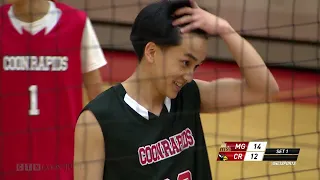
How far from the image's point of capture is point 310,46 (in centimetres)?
478

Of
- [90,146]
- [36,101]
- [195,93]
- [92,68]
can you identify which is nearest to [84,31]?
[92,68]

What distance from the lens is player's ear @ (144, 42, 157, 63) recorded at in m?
1.33

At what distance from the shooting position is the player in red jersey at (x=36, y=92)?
1710 millimetres

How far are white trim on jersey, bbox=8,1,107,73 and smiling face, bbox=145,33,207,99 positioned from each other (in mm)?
478

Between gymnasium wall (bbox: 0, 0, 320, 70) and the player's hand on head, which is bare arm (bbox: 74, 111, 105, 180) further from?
gymnasium wall (bbox: 0, 0, 320, 70)

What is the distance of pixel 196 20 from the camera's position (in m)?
1.33

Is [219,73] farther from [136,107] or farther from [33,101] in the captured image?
[136,107]

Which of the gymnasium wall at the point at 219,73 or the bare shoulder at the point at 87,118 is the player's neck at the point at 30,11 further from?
the gymnasium wall at the point at 219,73

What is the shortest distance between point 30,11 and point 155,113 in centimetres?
57

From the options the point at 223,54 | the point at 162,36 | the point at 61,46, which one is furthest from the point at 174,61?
the point at 223,54

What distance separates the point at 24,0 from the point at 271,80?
685mm

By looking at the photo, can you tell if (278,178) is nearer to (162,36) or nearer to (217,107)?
(217,107)

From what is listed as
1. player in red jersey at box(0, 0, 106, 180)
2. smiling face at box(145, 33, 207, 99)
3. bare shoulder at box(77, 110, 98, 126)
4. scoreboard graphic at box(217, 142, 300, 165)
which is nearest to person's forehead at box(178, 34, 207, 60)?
smiling face at box(145, 33, 207, 99)

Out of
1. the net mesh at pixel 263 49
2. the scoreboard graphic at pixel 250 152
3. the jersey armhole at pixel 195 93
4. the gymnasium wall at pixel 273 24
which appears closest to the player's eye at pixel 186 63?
the jersey armhole at pixel 195 93
